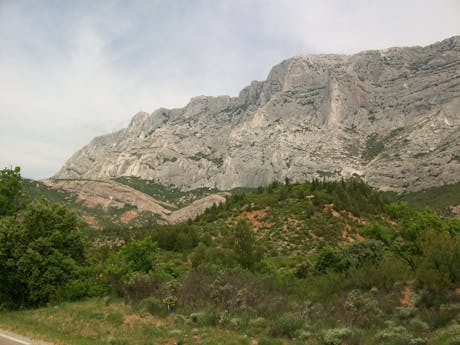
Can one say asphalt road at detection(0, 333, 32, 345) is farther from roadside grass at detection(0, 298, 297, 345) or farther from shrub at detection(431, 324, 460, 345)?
shrub at detection(431, 324, 460, 345)

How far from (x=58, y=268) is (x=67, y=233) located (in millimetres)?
2952

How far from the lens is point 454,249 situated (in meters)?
18.4

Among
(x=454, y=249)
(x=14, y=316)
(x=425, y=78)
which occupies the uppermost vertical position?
(x=425, y=78)

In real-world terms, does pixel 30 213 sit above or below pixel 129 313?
above

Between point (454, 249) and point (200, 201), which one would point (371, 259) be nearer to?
point (454, 249)

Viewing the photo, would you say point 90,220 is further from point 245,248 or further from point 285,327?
point 285,327

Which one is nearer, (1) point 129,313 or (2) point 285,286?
(1) point 129,313

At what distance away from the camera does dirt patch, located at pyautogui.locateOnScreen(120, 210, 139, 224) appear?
165650mm

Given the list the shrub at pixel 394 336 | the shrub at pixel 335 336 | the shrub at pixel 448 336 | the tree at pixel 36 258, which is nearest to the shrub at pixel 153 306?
the tree at pixel 36 258

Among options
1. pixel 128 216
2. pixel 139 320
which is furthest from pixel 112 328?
pixel 128 216

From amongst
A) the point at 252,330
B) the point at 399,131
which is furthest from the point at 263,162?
the point at 252,330

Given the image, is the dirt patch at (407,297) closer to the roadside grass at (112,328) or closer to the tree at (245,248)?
the roadside grass at (112,328)

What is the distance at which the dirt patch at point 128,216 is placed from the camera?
165650 mm

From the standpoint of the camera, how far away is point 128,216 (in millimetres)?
169750
